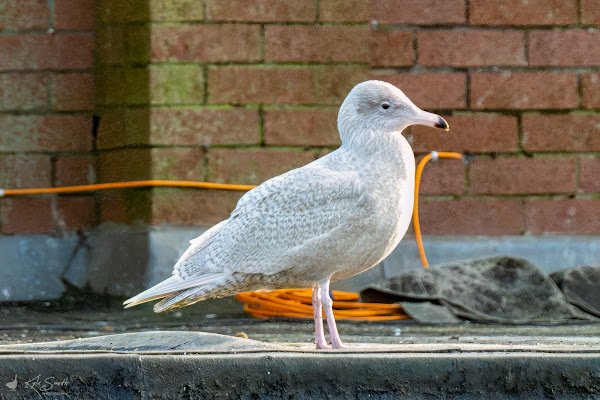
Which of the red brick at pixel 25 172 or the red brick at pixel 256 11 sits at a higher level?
the red brick at pixel 256 11

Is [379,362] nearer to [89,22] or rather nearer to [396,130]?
[396,130]

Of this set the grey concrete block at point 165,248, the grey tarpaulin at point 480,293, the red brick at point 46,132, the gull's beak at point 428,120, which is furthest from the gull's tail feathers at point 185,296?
the red brick at point 46,132

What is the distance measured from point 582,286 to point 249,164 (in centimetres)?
153

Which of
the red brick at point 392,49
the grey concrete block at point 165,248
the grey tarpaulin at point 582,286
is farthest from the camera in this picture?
the red brick at point 392,49

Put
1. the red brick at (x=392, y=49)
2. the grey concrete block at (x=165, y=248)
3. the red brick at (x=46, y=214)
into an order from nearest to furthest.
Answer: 1. the grey concrete block at (x=165, y=248)
2. the red brick at (x=392, y=49)
3. the red brick at (x=46, y=214)

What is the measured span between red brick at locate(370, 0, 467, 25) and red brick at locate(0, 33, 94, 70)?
1383 millimetres

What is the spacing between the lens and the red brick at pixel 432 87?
4.38m

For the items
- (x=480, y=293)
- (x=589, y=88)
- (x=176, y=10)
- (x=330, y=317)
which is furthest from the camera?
(x=589, y=88)

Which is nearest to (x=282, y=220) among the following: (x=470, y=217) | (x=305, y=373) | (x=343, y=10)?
(x=305, y=373)

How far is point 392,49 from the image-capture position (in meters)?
4.39

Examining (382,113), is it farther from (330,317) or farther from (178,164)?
(178,164)

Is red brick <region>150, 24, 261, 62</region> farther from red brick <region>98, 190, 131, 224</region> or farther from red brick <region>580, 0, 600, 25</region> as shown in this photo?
red brick <region>580, 0, 600, 25</region>

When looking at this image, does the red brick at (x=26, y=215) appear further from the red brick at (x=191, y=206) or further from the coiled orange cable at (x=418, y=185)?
the coiled orange cable at (x=418, y=185)

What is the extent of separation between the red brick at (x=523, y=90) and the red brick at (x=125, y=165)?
5.09 ft
